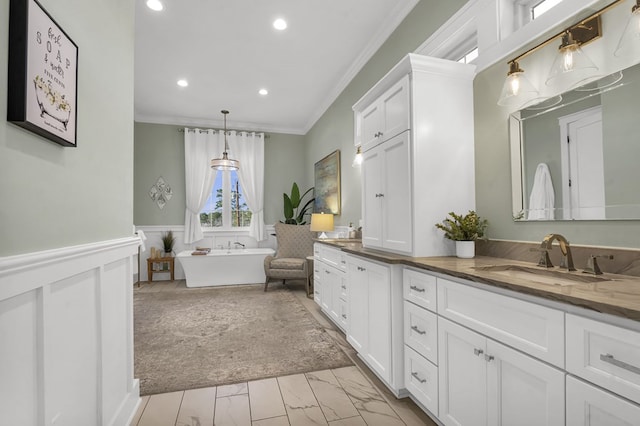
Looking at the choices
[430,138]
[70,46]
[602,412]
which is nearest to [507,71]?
[430,138]

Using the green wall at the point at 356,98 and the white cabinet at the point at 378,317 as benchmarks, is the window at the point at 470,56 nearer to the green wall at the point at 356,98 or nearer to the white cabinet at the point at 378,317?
the green wall at the point at 356,98

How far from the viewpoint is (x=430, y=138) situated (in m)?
2.08

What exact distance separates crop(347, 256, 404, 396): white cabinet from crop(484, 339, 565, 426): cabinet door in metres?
0.69

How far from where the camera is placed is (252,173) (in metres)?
6.38

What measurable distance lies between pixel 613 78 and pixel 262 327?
323cm

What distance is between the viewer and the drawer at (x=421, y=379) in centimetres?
161

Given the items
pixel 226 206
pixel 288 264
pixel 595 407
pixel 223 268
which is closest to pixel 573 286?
pixel 595 407

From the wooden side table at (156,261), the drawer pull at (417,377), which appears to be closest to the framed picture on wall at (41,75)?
the drawer pull at (417,377)

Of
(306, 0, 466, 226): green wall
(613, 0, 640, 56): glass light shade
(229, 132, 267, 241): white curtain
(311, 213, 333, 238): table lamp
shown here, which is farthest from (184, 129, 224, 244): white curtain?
(613, 0, 640, 56): glass light shade

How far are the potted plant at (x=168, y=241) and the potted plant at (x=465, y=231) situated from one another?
526 cm

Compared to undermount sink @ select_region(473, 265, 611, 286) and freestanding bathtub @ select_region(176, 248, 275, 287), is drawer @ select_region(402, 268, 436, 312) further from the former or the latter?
freestanding bathtub @ select_region(176, 248, 275, 287)

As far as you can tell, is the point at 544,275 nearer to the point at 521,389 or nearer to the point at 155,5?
the point at 521,389

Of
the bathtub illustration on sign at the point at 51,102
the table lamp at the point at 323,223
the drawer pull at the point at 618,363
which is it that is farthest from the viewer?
the table lamp at the point at 323,223

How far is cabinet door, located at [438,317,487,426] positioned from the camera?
1313 mm
